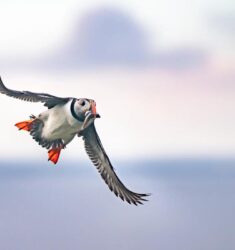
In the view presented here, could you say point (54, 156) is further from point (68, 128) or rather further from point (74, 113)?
point (74, 113)

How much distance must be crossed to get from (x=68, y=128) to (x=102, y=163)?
0.36 m

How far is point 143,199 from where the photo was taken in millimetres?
5121

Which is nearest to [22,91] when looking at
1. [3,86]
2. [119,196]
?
[3,86]

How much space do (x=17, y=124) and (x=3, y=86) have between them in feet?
0.89

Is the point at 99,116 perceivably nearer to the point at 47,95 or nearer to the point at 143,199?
the point at 47,95

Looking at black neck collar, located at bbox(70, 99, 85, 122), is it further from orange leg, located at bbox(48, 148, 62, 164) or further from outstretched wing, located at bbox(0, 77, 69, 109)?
orange leg, located at bbox(48, 148, 62, 164)

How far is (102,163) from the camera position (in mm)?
5066

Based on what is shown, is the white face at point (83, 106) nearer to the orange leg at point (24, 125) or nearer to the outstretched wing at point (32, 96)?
the outstretched wing at point (32, 96)

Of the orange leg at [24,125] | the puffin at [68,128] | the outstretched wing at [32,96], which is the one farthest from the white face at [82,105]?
the orange leg at [24,125]

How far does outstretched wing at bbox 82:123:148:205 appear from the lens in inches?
199

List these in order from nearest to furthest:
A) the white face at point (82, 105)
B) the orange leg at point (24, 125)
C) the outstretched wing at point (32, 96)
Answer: the white face at point (82, 105) → the outstretched wing at point (32, 96) → the orange leg at point (24, 125)

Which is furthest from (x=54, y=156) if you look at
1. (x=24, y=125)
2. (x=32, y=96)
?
(x=32, y=96)

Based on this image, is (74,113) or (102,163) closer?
(74,113)

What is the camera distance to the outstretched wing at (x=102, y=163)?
5043mm
